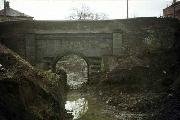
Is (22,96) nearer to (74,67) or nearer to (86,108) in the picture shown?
(86,108)

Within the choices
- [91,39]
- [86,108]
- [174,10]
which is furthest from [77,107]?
[174,10]

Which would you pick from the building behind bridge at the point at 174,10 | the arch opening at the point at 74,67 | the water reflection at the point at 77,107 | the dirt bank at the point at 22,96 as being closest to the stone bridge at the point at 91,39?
the water reflection at the point at 77,107

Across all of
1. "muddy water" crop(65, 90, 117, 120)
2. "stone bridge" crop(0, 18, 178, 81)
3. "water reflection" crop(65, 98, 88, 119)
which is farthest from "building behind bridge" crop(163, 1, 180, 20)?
"water reflection" crop(65, 98, 88, 119)

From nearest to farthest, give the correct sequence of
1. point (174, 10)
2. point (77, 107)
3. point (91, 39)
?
1. point (77, 107)
2. point (91, 39)
3. point (174, 10)

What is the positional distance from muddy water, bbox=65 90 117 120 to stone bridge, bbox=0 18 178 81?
315 cm

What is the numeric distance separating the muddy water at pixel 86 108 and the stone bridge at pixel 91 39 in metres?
3.15

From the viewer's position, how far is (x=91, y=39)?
24.9m

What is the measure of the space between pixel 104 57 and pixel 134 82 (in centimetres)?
408

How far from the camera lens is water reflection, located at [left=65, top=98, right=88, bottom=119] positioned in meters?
17.8

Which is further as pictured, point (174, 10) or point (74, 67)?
point (74, 67)

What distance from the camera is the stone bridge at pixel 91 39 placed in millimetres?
24172

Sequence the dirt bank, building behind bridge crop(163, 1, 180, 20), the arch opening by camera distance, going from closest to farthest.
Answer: the dirt bank
the arch opening
building behind bridge crop(163, 1, 180, 20)

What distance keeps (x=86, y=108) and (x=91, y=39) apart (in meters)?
7.25

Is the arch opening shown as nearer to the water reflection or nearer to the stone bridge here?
the stone bridge
